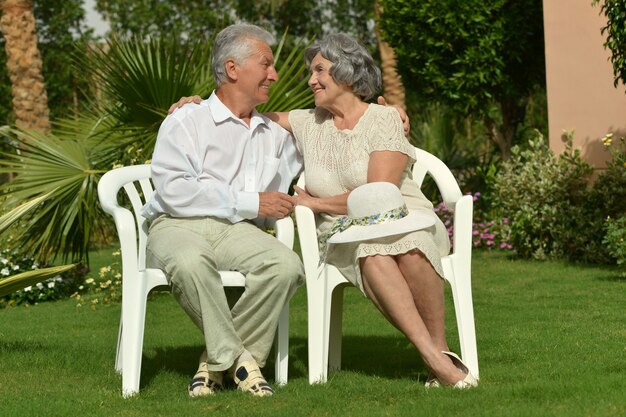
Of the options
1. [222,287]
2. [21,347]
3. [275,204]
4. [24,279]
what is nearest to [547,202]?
[21,347]

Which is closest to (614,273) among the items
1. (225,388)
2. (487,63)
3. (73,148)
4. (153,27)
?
(487,63)

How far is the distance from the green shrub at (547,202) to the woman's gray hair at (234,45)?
558 cm

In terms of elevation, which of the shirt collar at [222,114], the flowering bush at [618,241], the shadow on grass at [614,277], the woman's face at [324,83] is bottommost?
the shadow on grass at [614,277]

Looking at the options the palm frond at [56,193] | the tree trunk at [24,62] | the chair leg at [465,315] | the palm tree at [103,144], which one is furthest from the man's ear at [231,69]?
the tree trunk at [24,62]

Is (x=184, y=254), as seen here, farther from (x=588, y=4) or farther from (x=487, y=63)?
(x=487, y=63)


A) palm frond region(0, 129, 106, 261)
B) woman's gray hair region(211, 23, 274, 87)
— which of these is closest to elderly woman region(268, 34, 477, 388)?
woman's gray hair region(211, 23, 274, 87)

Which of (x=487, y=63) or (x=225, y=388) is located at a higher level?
(x=487, y=63)

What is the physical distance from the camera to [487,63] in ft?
38.8

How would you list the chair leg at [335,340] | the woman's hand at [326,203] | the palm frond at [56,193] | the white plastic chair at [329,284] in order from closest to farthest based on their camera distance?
the white plastic chair at [329,284] → the woman's hand at [326,203] → the chair leg at [335,340] → the palm frond at [56,193]

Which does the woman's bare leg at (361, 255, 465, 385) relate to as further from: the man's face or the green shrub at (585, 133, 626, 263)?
the green shrub at (585, 133, 626, 263)

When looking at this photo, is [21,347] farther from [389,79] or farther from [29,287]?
[389,79]

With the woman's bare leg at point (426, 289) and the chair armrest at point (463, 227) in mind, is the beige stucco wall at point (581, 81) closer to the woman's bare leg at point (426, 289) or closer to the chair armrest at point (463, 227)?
the chair armrest at point (463, 227)

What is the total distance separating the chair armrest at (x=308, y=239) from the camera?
4922 millimetres

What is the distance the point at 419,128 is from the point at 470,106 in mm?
2897
